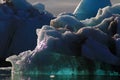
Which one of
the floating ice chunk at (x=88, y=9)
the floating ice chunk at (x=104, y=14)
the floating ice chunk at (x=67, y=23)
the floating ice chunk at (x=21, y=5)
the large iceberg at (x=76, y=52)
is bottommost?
the large iceberg at (x=76, y=52)

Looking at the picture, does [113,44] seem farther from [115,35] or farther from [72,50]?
[72,50]

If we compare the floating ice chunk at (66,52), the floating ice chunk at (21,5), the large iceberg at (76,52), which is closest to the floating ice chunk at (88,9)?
the floating ice chunk at (21,5)

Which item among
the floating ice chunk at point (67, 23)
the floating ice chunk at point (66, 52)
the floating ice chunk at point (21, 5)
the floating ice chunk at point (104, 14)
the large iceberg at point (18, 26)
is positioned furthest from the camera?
the floating ice chunk at point (21, 5)

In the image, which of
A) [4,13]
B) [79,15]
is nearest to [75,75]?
[79,15]

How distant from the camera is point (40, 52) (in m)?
22.8

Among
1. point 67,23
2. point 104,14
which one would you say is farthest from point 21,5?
point 67,23

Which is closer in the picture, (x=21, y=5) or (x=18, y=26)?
(x=18, y=26)

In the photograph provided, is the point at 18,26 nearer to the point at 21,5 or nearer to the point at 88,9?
the point at 21,5

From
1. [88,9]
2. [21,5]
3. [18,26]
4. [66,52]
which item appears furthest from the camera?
[21,5]

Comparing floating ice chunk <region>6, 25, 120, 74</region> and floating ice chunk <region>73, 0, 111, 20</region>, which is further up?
floating ice chunk <region>73, 0, 111, 20</region>

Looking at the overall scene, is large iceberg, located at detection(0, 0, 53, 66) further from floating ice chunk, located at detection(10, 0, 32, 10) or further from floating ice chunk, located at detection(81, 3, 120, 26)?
floating ice chunk, located at detection(81, 3, 120, 26)

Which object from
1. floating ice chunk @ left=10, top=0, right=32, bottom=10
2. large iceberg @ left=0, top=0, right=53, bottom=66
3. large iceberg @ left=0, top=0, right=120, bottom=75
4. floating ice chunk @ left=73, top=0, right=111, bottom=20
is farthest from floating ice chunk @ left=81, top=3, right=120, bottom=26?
floating ice chunk @ left=10, top=0, right=32, bottom=10

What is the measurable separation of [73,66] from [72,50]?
2.61 ft

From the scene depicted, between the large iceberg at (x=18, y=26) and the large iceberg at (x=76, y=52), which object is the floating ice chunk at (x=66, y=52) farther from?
the large iceberg at (x=18, y=26)
